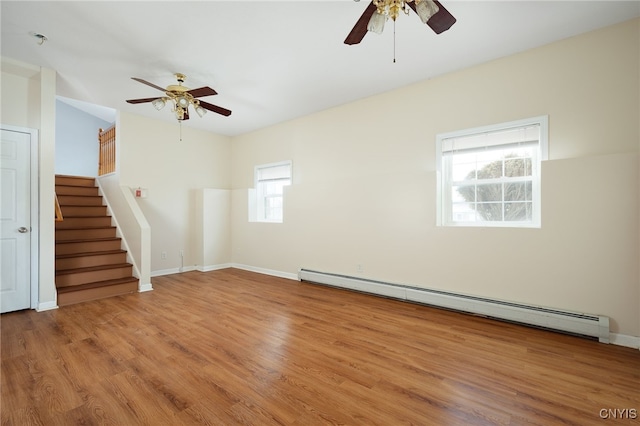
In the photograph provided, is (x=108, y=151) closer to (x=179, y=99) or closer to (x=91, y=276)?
(x=91, y=276)

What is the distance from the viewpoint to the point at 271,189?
6.41m

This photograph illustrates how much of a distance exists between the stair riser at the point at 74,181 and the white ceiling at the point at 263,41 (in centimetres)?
228

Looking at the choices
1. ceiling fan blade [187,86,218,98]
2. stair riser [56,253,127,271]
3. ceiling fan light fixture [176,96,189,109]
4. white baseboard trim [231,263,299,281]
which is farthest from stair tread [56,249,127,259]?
ceiling fan blade [187,86,218,98]

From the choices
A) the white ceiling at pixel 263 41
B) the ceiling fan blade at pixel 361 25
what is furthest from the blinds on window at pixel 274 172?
the ceiling fan blade at pixel 361 25

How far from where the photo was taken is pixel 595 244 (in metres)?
2.88

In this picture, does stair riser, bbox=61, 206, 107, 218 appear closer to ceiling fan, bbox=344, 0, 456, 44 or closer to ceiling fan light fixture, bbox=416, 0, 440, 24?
ceiling fan, bbox=344, 0, 456, 44

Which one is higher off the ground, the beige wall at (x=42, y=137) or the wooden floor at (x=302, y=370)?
the beige wall at (x=42, y=137)

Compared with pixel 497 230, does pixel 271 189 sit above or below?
above

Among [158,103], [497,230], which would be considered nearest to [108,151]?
[158,103]

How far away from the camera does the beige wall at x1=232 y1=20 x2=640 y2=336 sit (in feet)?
9.22

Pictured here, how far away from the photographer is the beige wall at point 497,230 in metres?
2.81

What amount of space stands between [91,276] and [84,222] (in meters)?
1.40

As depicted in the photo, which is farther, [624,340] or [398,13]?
[624,340]

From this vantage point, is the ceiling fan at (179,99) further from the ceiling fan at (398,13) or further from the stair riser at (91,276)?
the stair riser at (91,276)
